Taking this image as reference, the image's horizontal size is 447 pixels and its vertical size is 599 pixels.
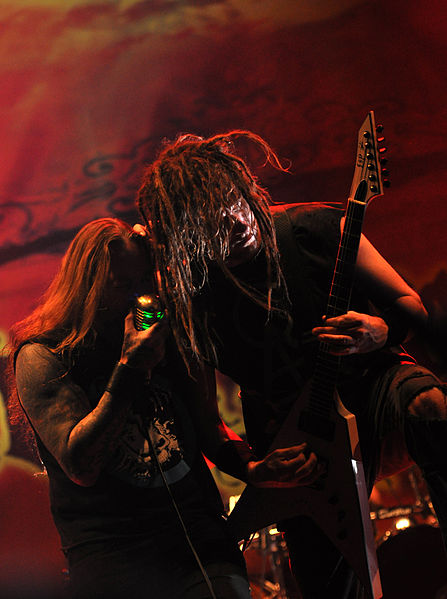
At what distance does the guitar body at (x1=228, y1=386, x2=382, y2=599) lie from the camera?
1160 millimetres

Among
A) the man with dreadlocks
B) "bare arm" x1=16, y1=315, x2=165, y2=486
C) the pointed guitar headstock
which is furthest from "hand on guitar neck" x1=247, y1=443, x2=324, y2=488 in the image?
the pointed guitar headstock

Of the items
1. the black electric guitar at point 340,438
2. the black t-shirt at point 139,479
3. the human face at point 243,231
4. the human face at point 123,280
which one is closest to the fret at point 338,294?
the black electric guitar at point 340,438

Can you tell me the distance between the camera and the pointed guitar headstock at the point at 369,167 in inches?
47.7

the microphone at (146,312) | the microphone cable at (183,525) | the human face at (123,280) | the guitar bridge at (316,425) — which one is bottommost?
the microphone cable at (183,525)

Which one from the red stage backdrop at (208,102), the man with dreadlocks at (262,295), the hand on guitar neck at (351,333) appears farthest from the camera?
the red stage backdrop at (208,102)

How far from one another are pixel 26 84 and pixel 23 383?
3.51 feet

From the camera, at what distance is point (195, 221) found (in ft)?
4.40

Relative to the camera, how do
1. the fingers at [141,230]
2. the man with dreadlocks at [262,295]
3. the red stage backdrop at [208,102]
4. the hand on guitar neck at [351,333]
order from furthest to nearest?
the red stage backdrop at [208,102]
the fingers at [141,230]
the man with dreadlocks at [262,295]
the hand on guitar neck at [351,333]

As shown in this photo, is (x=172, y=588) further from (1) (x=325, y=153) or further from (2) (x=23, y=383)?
(1) (x=325, y=153)

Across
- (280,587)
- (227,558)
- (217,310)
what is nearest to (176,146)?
(217,310)

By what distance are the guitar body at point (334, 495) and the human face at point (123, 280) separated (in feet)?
1.67

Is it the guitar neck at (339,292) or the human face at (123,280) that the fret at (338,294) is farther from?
the human face at (123,280)

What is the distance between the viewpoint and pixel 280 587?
178cm

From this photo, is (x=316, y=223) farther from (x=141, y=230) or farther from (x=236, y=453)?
(x=236, y=453)
